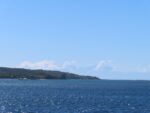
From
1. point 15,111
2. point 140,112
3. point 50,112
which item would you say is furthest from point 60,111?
point 140,112

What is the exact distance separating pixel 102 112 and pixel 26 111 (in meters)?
13.0

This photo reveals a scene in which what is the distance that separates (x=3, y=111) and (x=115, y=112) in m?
18.7

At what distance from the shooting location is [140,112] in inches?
3098

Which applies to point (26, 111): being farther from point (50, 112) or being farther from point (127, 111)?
point (127, 111)

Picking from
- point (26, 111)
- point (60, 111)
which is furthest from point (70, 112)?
point (26, 111)

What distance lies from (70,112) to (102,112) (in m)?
5.36

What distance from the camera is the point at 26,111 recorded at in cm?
8106

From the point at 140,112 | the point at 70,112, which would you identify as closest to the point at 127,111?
the point at 140,112

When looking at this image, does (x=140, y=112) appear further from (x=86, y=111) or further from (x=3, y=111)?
(x=3, y=111)

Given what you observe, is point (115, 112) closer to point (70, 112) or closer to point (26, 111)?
point (70, 112)

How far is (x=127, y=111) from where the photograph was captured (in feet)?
265

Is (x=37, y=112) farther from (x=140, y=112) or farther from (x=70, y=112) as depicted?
(x=140, y=112)

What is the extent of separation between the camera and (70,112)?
78250 mm

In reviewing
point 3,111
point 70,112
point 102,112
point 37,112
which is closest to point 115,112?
point 102,112
